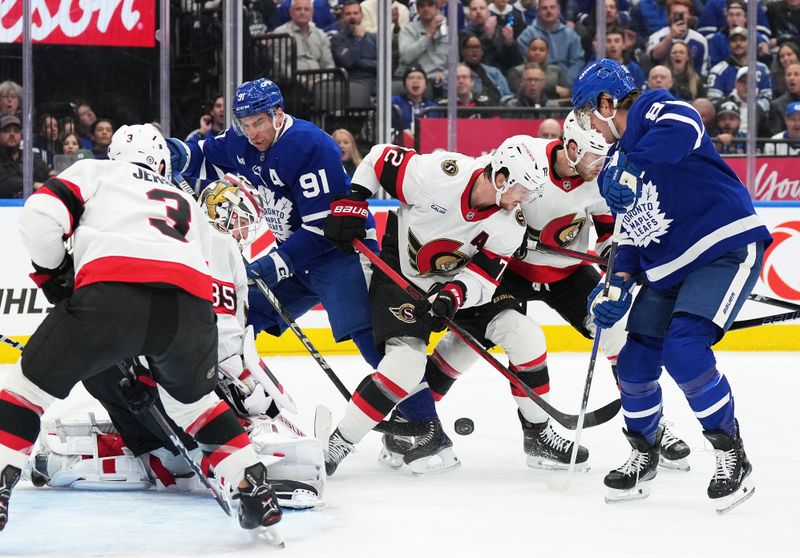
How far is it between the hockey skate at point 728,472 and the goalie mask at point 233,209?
1231mm

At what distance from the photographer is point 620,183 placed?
2.85m

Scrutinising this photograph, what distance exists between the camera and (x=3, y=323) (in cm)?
530

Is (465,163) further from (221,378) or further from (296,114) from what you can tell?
(296,114)

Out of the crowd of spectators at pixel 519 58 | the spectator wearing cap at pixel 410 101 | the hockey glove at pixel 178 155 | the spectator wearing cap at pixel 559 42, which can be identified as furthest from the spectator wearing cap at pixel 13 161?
the spectator wearing cap at pixel 559 42

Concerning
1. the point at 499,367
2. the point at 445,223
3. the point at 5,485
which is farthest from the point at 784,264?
the point at 5,485

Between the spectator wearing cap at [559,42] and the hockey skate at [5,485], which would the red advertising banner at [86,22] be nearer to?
the spectator wearing cap at [559,42]

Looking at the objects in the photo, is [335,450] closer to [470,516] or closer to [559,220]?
[470,516]

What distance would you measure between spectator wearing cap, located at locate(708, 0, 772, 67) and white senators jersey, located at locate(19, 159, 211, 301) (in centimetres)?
441

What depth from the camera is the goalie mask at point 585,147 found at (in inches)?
126

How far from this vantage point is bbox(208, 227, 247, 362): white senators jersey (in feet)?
9.66

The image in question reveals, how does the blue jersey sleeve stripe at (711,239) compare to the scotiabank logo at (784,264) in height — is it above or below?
above

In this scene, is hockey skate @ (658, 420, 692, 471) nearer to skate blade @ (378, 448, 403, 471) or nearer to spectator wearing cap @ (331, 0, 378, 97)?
skate blade @ (378, 448, 403, 471)

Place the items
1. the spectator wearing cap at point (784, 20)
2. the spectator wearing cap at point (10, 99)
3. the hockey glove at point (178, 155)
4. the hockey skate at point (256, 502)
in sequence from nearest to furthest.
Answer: the hockey skate at point (256, 502) → the hockey glove at point (178, 155) → the spectator wearing cap at point (10, 99) → the spectator wearing cap at point (784, 20)

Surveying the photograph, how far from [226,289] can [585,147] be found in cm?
101
